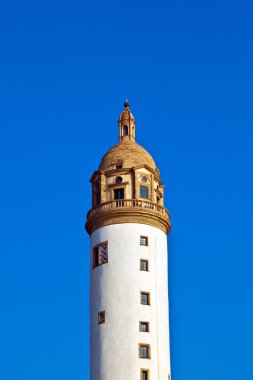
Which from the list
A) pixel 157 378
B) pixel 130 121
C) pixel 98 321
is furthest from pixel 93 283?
pixel 130 121

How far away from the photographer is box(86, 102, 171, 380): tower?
8569 cm

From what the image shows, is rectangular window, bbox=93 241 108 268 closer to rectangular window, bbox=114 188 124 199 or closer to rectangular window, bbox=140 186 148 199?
rectangular window, bbox=114 188 124 199

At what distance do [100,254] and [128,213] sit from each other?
4784mm

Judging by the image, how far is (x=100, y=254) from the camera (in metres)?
90.3

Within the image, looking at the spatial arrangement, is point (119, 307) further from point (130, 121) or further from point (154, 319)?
point (130, 121)

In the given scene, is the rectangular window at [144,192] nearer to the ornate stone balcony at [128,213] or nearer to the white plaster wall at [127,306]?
the ornate stone balcony at [128,213]

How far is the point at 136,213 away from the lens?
297 feet

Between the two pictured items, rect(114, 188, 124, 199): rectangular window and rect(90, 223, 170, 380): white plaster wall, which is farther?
rect(114, 188, 124, 199): rectangular window

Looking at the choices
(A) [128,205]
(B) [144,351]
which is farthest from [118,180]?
(B) [144,351]

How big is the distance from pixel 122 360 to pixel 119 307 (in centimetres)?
491

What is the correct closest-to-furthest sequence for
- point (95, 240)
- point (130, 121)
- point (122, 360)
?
1. point (122, 360)
2. point (95, 240)
3. point (130, 121)

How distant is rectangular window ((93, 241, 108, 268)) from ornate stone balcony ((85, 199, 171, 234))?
2159 mm

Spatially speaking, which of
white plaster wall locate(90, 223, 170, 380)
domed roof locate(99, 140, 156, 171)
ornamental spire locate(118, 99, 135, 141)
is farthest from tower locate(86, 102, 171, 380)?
ornamental spire locate(118, 99, 135, 141)

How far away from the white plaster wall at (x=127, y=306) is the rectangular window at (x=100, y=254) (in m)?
0.42
